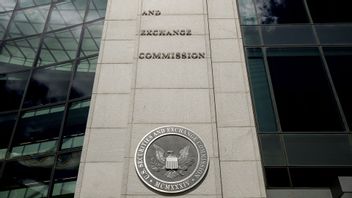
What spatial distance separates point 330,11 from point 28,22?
14050 millimetres

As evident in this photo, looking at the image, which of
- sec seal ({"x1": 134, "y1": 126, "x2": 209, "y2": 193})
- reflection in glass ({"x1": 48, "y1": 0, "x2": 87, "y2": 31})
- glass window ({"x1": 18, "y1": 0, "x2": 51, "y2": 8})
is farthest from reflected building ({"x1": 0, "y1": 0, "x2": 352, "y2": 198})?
glass window ({"x1": 18, "y1": 0, "x2": 51, "y2": 8})

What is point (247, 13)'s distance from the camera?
52.1 feet

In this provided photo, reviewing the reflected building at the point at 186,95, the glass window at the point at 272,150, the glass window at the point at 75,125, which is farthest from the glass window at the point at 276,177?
the glass window at the point at 75,125

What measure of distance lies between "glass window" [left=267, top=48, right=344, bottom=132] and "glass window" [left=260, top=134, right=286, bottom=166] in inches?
24.7

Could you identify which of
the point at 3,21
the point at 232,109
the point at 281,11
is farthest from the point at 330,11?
the point at 3,21

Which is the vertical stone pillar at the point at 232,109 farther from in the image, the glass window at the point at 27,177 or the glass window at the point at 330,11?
the glass window at the point at 27,177

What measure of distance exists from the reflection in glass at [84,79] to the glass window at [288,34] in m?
7.30

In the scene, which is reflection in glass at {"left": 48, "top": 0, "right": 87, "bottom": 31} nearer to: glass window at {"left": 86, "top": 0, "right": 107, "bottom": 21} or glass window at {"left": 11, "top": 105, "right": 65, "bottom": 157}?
glass window at {"left": 86, "top": 0, "right": 107, "bottom": 21}

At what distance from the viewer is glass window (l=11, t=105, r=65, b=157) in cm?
1344

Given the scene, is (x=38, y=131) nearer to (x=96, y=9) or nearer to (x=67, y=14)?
(x=67, y=14)

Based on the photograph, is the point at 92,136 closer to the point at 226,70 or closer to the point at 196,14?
the point at 226,70

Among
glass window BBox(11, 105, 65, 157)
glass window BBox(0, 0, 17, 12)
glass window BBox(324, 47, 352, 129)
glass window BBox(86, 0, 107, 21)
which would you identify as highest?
glass window BBox(0, 0, 17, 12)

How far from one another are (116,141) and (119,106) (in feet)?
4.39

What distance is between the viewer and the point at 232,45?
1435 cm
